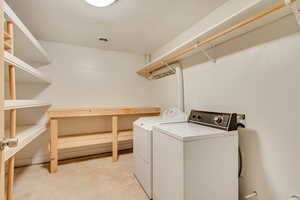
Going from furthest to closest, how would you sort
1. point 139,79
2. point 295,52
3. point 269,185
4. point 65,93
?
point 139,79
point 65,93
point 269,185
point 295,52

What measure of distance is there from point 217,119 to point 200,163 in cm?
50

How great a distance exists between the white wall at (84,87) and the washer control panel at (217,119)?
178cm

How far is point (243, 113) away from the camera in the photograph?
1.44 m

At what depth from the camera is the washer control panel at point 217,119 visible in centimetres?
131

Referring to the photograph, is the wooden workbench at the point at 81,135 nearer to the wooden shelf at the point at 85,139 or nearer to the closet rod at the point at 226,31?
the wooden shelf at the point at 85,139

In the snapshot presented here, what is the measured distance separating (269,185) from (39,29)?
11.1 feet

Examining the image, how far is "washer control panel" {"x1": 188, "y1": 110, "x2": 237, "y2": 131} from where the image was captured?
51.7 inches

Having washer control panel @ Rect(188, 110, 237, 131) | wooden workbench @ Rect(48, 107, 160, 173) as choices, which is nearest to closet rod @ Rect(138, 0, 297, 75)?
washer control panel @ Rect(188, 110, 237, 131)

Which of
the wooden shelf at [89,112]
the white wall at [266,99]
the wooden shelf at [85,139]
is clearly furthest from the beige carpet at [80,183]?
the white wall at [266,99]

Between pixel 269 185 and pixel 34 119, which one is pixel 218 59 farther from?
pixel 34 119

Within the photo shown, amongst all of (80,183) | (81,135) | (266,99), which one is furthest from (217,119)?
(81,135)

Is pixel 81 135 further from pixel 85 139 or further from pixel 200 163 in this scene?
pixel 200 163

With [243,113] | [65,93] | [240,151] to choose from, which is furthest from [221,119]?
[65,93]

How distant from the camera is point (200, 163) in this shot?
115cm
